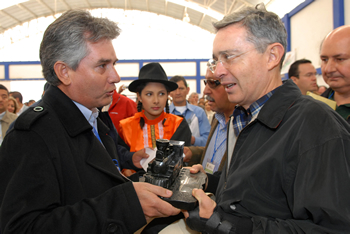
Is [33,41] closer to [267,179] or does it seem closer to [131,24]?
[131,24]

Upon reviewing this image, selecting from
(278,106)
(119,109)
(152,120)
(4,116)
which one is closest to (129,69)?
(4,116)

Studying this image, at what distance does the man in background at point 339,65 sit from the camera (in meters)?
2.15

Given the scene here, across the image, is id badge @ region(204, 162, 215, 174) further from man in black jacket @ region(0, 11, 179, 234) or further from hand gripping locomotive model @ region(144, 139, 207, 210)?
man in black jacket @ region(0, 11, 179, 234)

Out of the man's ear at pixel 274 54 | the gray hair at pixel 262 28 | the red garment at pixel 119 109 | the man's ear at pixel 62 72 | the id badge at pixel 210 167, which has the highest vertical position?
the gray hair at pixel 262 28

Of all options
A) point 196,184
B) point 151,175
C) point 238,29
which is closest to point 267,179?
point 196,184

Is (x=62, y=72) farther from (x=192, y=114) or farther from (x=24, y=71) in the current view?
(x=24, y=71)

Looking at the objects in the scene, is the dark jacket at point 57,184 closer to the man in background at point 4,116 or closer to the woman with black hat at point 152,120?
the woman with black hat at point 152,120

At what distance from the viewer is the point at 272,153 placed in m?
1.13

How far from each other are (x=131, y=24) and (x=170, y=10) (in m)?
3.86

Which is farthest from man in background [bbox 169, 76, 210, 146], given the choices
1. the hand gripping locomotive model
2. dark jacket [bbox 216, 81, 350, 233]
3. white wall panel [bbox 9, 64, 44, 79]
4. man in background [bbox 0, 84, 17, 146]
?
white wall panel [bbox 9, 64, 44, 79]

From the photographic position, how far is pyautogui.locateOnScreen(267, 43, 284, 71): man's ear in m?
1.45

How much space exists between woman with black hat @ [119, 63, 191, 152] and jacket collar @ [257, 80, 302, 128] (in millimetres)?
1543

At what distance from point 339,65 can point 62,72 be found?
2.37 metres

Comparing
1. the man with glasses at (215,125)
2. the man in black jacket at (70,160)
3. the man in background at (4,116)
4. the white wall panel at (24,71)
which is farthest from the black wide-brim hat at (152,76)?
the white wall panel at (24,71)
